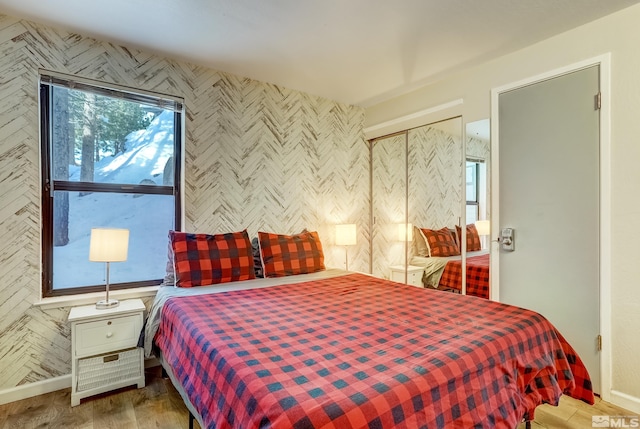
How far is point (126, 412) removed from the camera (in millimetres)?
1924

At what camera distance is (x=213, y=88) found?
111 inches

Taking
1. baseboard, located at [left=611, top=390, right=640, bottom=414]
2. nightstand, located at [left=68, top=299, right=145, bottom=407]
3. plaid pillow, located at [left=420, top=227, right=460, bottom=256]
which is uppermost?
plaid pillow, located at [left=420, top=227, right=460, bottom=256]

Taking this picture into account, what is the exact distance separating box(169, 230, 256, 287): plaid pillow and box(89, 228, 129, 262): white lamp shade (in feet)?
1.14


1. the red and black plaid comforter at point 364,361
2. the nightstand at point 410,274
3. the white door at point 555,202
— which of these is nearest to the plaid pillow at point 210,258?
the red and black plaid comforter at point 364,361

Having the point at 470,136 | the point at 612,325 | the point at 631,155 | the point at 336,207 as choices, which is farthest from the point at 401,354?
the point at 336,207

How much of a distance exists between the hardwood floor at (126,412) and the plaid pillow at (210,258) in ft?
2.42

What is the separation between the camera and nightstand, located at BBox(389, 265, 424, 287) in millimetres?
3273

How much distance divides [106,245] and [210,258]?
663 millimetres

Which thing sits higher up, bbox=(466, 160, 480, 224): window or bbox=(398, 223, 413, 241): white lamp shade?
bbox=(466, 160, 480, 224): window

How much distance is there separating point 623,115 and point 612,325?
128 cm

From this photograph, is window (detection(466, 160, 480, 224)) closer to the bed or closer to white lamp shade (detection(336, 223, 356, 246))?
the bed

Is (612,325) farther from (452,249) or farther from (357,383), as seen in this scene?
(357,383)

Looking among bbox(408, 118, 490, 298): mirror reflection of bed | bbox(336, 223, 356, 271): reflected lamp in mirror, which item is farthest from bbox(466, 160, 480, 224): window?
bbox(336, 223, 356, 271): reflected lamp in mirror

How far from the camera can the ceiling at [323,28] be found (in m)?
1.94
